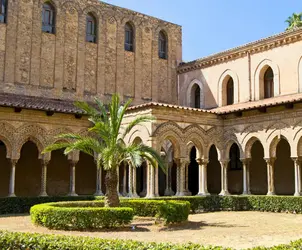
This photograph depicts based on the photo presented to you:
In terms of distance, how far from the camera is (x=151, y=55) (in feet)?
88.4

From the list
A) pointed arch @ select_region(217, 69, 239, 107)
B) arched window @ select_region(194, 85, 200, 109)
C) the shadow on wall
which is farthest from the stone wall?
pointed arch @ select_region(217, 69, 239, 107)

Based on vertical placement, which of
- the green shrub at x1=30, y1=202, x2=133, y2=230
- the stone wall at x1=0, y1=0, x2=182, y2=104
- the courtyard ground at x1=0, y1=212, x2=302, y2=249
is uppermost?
the stone wall at x1=0, y1=0, x2=182, y2=104

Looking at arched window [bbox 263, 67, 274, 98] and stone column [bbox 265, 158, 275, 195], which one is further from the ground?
arched window [bbox 263, 67, 274, 98]

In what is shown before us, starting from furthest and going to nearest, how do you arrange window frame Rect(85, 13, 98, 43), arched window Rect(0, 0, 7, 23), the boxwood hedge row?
window frame Rect(85, 13, 98, 43) < arched window Rect(0, 0, 7, 23) < the boxwood hedge row

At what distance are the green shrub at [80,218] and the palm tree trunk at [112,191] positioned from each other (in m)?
1.30

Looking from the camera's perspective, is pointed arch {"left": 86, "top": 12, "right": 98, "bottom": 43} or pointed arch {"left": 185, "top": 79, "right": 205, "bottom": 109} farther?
pointed arch {"left": 185, "top": 79, "right": 205, "bottom": 109}

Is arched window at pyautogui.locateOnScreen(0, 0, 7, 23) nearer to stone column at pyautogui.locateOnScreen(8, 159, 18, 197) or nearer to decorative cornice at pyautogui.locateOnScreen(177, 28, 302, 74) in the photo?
stone column at pyautogui.locateOnScreen(8, 159, 18, 197)

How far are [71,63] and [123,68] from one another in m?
3.08

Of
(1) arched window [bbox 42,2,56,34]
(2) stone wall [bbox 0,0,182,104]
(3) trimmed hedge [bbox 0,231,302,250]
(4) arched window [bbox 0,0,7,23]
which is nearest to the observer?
(3) trimmed hedge [bbox 0,231,302,250]

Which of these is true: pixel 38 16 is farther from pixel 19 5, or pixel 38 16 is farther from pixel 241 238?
pixel 241 238

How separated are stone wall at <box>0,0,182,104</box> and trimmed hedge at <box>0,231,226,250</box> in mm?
15482

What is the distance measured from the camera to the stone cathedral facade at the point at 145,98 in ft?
65.4

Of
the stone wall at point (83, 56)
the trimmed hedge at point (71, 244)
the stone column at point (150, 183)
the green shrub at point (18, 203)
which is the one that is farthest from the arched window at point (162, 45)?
the trimmed hedge at point (71, 244)

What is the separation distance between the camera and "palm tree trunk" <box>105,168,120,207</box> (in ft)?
46.3
